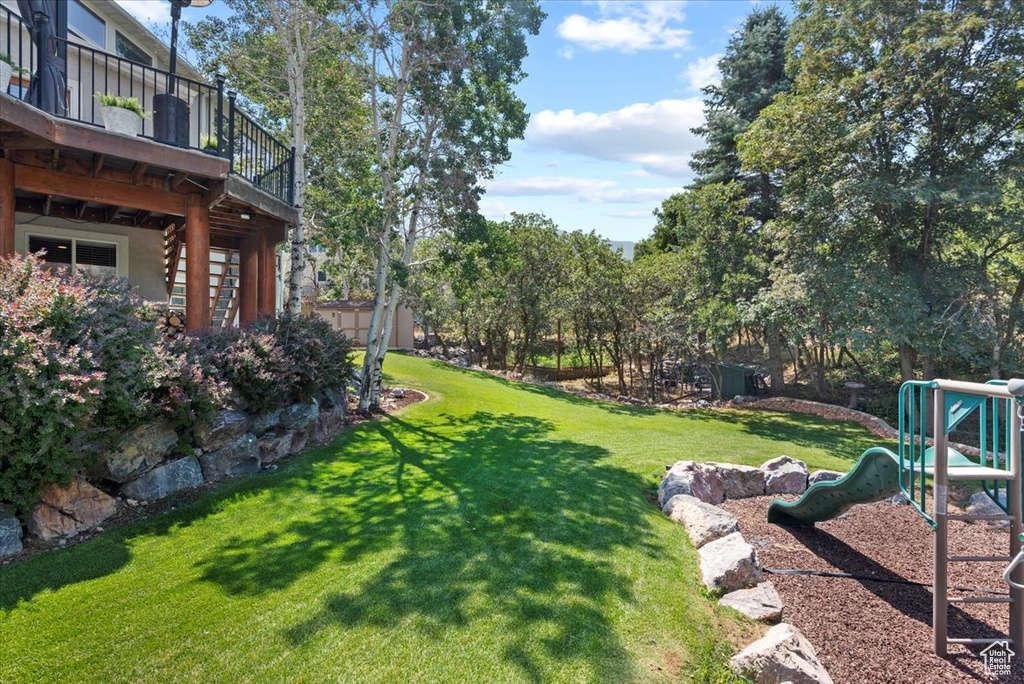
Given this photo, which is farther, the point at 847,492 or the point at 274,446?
the point at 274,446

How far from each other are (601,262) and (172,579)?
45.3 ft

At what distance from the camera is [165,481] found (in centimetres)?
515

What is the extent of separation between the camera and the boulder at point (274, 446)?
21.1ft

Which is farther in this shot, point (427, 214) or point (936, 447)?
point (427, 214)

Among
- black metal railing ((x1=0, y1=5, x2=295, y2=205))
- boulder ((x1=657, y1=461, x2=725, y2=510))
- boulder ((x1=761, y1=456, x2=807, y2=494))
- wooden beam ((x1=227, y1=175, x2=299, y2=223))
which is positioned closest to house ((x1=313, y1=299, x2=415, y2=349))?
black metal railing ((x1=0, y1=5, x2=295, y2=205))

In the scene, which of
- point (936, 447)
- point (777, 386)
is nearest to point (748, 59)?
point (777, 386)

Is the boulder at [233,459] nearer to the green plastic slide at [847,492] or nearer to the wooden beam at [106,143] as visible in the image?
the wooden beam at [106,143]

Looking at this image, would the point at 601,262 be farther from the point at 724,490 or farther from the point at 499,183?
the point at 724,490

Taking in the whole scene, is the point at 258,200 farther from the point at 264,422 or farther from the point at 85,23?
the point at 85,23

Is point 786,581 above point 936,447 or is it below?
below

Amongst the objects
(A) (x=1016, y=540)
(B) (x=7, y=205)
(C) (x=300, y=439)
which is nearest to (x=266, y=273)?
(C) (x=300, y=439)

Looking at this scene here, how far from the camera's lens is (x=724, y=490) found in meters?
6.42

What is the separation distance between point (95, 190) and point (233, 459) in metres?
3.81

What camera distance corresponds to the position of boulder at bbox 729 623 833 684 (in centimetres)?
285
